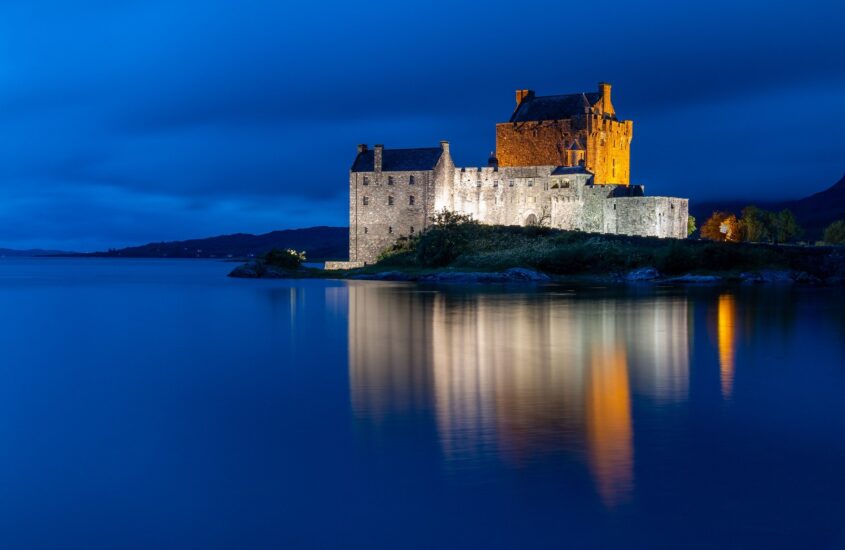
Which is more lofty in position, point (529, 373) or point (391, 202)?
point (391, 202)

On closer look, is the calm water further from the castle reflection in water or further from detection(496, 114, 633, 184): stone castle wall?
detection(496, 114, 633, 184): stone castle wall

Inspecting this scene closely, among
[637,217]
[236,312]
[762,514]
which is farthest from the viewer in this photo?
[637,217]

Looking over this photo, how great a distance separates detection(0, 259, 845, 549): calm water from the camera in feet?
31.1

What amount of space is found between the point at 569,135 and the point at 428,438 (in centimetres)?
5590

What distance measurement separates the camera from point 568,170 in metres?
60.3

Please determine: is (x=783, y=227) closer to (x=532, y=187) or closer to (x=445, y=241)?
(x=532, y=187)

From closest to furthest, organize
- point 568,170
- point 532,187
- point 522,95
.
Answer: point 568,170 → point 532,187 → point 522,95

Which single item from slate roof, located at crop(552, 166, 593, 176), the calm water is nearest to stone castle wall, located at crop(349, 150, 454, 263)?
slate roof, located at crop(552, 166, 593, 176)

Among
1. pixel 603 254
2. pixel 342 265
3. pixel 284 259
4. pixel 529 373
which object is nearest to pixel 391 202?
pixel 342 265

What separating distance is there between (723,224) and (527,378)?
5896 centimetres

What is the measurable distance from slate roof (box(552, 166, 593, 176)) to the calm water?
3120cm

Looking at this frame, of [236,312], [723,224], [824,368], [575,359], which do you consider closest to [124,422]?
[575,359]

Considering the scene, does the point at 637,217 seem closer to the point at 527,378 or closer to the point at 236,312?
the point at 236,312

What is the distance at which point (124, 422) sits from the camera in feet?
48.8
